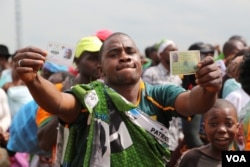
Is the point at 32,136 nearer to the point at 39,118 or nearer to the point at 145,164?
the point at 39,118

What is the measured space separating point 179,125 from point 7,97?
196 cm

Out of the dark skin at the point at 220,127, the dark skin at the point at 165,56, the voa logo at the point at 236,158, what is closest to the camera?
the voa logo at the point at 236,158

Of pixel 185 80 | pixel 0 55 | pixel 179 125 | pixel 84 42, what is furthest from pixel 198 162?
pixel 0 55

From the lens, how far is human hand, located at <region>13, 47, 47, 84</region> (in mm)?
3367

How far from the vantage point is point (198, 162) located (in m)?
4.36

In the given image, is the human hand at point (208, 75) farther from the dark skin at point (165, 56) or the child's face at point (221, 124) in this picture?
the dark skin at point (165, 56)

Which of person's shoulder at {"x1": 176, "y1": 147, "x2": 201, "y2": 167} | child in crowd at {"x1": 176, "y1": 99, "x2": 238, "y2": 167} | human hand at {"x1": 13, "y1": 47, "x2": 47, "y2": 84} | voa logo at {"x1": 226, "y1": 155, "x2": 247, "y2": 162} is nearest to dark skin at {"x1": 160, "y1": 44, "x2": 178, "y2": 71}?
child in crowd at {"x1": 176, "y1": 99, "x2": 238, "y2": 167}

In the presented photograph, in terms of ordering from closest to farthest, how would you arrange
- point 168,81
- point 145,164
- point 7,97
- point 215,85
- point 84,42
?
1. point 215,85
2. point 145,164
3. point 84,42
4. point 7,97
5. point 168,81

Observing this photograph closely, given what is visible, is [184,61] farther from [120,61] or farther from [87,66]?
[87,66]

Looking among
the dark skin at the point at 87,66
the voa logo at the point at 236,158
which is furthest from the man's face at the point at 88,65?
the voa logo at the point at 236,158

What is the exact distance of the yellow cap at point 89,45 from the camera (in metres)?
4.77

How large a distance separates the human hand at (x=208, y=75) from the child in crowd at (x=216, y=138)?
1.13 meters

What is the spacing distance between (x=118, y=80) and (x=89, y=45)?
1.27 m

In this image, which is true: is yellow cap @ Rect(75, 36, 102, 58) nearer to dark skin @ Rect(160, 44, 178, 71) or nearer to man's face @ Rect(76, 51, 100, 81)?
man's face @ Rect(76, 51, 100, 81)
